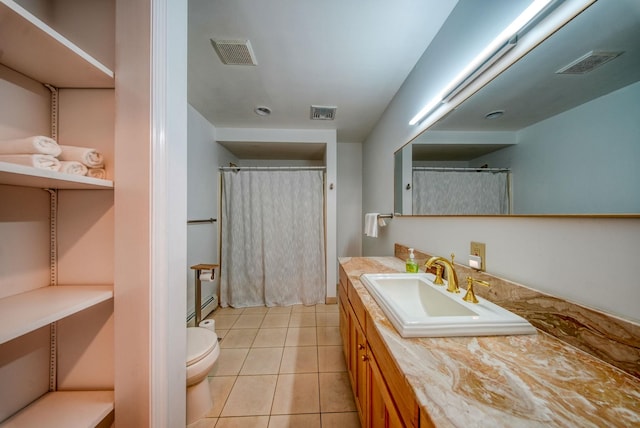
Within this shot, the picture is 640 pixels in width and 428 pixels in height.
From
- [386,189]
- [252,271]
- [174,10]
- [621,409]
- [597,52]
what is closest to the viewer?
[621,409]

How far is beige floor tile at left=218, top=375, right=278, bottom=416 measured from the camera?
1.25 m

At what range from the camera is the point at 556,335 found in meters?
0.65

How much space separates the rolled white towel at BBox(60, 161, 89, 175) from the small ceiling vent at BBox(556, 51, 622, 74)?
1614mm

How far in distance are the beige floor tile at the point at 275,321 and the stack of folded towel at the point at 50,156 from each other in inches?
77.8

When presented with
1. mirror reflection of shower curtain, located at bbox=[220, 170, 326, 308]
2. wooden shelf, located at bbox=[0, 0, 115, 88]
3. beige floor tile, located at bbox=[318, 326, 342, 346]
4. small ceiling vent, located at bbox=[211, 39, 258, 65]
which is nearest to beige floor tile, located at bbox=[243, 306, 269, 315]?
mirror reflection of shower curtain, located at bbox=[220, 170, 326, 308]

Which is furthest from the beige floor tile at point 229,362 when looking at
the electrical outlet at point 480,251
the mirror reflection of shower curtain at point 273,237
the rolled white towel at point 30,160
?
the electrical outlet at point 480,251

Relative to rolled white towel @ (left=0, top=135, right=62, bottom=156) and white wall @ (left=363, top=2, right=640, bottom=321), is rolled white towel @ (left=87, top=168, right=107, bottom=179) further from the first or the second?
white wall @ (left=363, top=2, right=640, bottom=321)

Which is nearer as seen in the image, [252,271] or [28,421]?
[28,421]

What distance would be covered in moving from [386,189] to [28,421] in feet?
7.82

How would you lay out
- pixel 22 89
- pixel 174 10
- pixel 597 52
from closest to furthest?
pixel 597 52 < pixel 22 89 < pixel 174 10

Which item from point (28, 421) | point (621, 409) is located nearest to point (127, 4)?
point (28, 421)

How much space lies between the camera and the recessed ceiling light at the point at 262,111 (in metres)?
2.18

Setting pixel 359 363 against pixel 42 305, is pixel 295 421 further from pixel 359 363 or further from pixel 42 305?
pixel 42 305

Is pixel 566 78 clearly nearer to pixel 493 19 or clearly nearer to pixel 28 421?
pixel 493 19
